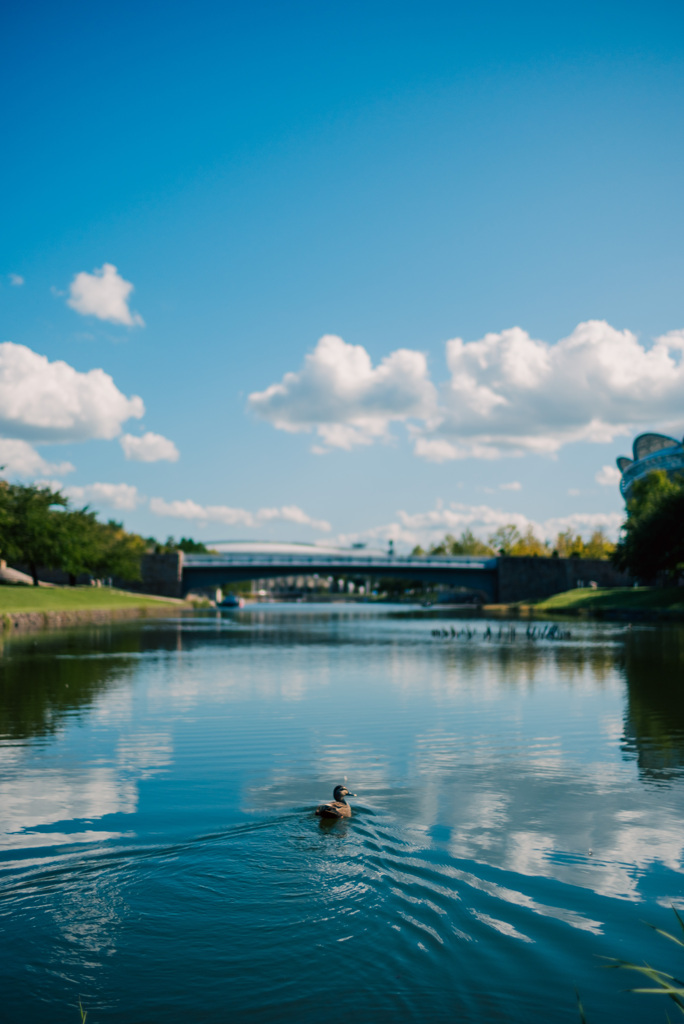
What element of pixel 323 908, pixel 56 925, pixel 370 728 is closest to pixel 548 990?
pixel 323 908

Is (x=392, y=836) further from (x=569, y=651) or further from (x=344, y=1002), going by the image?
(x=569, y=651)

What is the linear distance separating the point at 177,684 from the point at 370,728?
30.9ft

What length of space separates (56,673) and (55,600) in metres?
44.2

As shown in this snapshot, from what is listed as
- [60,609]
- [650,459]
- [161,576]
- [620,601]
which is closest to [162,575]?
[161,576]

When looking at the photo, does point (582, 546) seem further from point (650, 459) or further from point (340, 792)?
point (340, 792)

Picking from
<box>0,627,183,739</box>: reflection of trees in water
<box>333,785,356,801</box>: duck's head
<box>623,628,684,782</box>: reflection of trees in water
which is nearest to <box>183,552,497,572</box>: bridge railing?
<box>0,627,183,739</box>: reflection of trees in water

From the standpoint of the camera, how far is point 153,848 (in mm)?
9586

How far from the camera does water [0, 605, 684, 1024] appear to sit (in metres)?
6.67

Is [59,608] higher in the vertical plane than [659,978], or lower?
higher

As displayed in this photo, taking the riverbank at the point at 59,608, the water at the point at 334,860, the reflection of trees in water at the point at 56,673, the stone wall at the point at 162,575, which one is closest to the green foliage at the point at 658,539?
the reflection of trees in water at the point at 56,673

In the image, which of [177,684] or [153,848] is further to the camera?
[177,684]

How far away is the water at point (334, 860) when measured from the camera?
6.67 metres

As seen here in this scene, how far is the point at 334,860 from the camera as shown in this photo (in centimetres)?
944

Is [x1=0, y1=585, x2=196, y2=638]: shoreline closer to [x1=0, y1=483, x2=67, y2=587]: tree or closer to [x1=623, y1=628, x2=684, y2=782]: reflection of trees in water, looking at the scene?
[x1=0, y1=483, x2=67, y2=587]: tree
